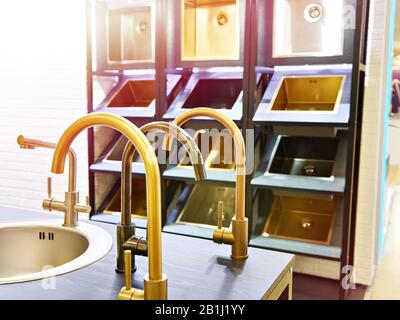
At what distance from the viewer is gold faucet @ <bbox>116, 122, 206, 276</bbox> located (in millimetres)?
997

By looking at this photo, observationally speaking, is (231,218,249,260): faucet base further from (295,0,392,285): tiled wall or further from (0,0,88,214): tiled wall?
(0,0,88,214): tiled wall

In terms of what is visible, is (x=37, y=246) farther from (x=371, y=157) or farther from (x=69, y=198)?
(x=371, y=157)

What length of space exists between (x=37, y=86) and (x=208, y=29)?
1.81 meters

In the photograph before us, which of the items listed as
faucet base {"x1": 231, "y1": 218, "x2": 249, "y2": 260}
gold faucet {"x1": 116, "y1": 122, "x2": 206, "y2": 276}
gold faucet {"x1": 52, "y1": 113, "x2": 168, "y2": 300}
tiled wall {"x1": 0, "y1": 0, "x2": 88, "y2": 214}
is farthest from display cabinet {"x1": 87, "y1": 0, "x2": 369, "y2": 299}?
gold faucet {"x1": 52, "y1": 113, "x2": 168, "y2": 300}

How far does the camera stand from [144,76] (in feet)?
11.3

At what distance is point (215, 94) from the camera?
3.18 metres

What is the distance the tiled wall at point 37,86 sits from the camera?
380 centimetres

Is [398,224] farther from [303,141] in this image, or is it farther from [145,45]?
[145,45]

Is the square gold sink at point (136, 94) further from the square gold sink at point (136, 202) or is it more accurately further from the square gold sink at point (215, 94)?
the square gold sink at point (136, 202)

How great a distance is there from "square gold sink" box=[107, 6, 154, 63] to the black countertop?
226 cm

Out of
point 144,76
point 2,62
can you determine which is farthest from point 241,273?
point 2,62

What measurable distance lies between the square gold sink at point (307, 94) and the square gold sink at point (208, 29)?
0.43 m

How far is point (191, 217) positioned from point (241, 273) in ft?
6.47

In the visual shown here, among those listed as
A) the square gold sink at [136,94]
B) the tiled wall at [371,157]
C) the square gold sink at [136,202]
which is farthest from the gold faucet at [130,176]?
the square gold sink at [136,94]
